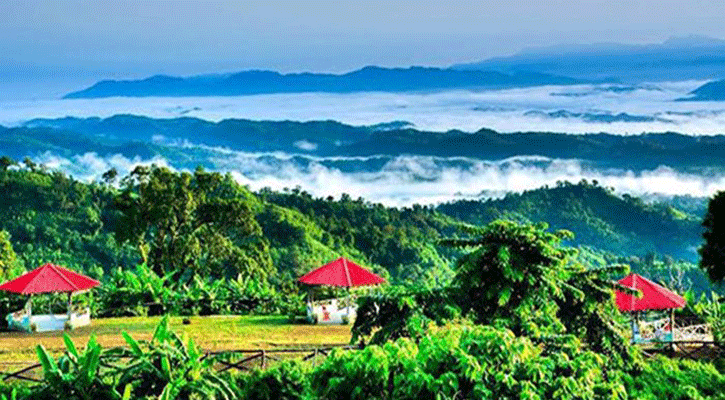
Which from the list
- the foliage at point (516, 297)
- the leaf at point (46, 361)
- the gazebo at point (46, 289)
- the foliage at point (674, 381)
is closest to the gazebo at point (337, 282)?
the gazebo at point (46, 289)

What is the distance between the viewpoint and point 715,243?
2209 centimetres

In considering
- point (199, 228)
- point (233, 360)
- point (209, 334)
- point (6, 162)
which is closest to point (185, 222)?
point (199, 228)

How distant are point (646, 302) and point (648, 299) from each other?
0.46 ft

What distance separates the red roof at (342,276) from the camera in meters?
22.4

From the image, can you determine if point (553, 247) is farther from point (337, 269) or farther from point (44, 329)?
point (44, 329)

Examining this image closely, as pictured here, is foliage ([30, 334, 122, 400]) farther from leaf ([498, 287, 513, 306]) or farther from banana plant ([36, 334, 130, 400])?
leaf ([498, 287, 513, 306])

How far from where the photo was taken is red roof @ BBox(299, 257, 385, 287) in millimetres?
22422

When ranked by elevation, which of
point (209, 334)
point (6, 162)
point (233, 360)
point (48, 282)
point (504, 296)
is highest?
point (6, 162)

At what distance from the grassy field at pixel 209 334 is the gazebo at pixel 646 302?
18.7 feet

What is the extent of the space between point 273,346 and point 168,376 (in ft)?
22.5

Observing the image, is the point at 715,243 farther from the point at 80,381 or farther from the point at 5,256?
the point at 5,256

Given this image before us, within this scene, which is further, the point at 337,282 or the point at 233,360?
the point at 337,282

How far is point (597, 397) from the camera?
1069 centimetres

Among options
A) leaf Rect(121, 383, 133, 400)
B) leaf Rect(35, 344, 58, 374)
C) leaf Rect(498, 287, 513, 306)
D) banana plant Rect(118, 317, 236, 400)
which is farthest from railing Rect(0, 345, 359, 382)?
leaf Rect(498, 287, 513, 306)
